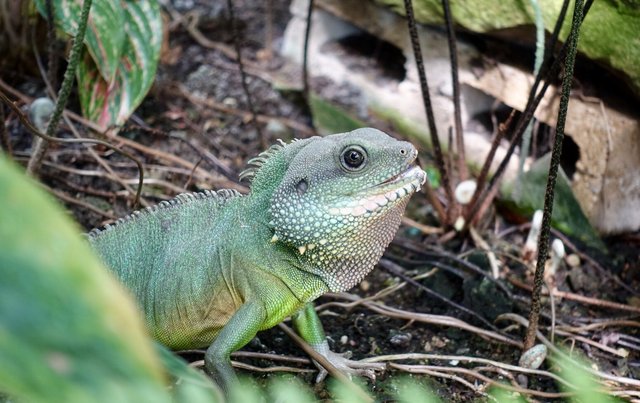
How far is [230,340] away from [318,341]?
54 centimetres

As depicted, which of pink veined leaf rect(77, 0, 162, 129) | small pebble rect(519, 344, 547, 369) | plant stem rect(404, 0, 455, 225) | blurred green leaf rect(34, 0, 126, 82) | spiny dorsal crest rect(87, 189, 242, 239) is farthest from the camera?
pink veined leaf rect(77, 0, 162, 129)

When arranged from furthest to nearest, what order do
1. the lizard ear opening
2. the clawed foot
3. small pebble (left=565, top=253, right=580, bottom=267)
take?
small pebble (left=565, top=253, right=580, bottom=267) → the clawed foot → the lizard ear opening

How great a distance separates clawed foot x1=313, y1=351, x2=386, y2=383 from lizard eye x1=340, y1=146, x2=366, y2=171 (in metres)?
0.89

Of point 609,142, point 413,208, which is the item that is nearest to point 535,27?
point 609,142

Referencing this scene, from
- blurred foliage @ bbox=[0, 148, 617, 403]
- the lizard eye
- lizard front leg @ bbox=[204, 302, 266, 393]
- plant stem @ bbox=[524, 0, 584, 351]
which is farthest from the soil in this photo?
blurred foliage @ bbox=[0, 148, 617, 403]

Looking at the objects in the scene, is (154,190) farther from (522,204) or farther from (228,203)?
(522,204)

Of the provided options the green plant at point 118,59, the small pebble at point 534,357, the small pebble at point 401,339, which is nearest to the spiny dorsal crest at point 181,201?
the small pebble at point 401,339

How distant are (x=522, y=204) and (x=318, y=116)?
157cm

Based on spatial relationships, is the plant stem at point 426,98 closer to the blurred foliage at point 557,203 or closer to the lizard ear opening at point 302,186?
the blurred foliage at point 557,203

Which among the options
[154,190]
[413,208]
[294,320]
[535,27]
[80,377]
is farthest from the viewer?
[413,208]

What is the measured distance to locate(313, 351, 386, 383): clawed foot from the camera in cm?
298

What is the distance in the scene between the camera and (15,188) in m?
0.94

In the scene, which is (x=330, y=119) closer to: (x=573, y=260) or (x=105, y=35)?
(x=105, y=35)

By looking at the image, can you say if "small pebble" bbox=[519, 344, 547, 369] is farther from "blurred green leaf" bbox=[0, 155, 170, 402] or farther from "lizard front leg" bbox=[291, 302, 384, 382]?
"blurred green leaf" bbox=[0, 155, 170, 402]
